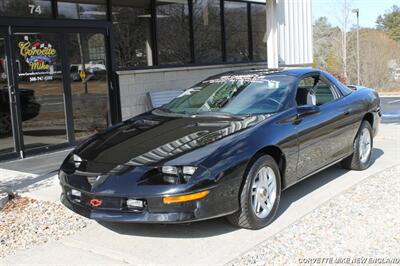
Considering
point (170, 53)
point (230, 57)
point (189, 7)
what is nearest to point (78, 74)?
point (170, 53)

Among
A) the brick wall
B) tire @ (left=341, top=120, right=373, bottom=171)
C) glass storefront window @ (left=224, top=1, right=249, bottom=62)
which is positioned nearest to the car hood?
tire @ (left=341, top=120, right=373, bottom=171)

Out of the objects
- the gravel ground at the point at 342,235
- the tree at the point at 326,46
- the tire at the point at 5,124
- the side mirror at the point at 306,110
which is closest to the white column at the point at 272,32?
the tire at the point at 5,124

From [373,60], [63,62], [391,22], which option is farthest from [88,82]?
[391,22]

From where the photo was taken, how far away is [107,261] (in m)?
4.05

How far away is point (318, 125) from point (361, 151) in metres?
1.51

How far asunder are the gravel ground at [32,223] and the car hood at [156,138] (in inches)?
28.6

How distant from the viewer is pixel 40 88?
855 centimetres

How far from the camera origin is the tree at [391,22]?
8134cm

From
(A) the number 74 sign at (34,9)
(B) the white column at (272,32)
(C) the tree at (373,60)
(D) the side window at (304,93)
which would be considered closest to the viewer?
(D) the side window at (304,93)

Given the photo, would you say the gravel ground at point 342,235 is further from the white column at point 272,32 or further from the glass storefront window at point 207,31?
the glass storefront window at point 207,31

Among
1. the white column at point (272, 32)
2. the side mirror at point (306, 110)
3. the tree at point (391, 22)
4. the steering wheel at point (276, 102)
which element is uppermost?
the tree at point (391, 22)

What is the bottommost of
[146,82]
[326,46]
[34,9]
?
[146,82]

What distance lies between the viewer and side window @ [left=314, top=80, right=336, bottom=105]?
237 inches
